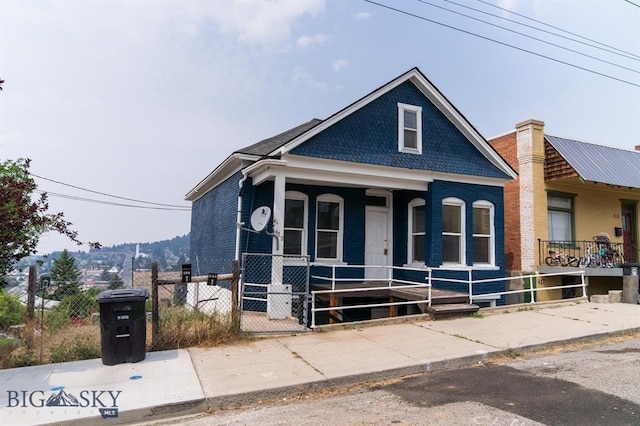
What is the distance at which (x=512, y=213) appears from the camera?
16422mm

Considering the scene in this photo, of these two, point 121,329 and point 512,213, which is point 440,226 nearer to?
point 512,213

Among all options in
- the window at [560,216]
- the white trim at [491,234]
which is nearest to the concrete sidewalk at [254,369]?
the white trim at [491,234]

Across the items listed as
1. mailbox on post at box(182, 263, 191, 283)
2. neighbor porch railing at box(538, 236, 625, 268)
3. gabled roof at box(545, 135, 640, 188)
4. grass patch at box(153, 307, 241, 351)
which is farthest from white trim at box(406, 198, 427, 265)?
mailbox on post at box(182, 263, 191, 283)

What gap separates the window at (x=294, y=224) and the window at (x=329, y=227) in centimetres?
48

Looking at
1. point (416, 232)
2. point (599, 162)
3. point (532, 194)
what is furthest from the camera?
point (599, 162)

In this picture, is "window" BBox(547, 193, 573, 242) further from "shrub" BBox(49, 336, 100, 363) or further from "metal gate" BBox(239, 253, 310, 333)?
"shrub" BBox(49, 336, 100, 363)

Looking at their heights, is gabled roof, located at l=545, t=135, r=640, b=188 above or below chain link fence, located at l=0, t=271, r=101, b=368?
above

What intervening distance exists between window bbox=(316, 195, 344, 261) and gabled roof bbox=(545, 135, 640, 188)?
28.1 ft

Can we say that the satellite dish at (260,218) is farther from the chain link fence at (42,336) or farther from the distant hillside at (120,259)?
the chain link fence at (42,336)

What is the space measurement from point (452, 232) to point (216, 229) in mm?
7702

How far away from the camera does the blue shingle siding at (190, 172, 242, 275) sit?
12359mm

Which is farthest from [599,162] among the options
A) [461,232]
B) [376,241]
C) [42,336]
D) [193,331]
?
[42,336]

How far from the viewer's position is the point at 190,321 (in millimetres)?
7816

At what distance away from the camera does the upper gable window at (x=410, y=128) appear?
1257 cm
